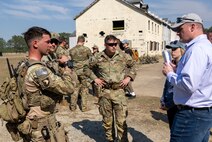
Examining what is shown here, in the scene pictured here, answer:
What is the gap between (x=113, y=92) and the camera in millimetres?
4965

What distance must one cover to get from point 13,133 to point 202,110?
2251mm

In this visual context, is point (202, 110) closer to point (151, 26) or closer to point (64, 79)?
point (64, 79)

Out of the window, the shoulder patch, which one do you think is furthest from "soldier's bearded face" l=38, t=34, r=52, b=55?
the window

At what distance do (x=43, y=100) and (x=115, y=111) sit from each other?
210 centimetres

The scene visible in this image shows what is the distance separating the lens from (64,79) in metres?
3.20

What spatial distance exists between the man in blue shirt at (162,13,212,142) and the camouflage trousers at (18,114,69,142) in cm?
135

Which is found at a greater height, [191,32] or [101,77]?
[191,32]

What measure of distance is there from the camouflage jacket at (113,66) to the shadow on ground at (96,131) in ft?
4.60

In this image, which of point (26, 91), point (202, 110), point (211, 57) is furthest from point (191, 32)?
point (26, 91)

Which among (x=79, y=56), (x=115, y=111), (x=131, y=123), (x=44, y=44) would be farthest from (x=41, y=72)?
(x=79, y=56)

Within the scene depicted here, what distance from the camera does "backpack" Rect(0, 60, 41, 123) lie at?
123 inches

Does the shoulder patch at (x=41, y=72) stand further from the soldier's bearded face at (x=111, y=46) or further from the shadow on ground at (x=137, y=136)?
the shadow on ground at (x=137, y=136)

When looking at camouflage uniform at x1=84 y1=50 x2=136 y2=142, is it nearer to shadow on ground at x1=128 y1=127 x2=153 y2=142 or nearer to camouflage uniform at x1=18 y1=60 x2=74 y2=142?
shadow on ground at x1=128 y1=127 x2=153 y2=142

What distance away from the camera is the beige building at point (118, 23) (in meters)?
33.5
